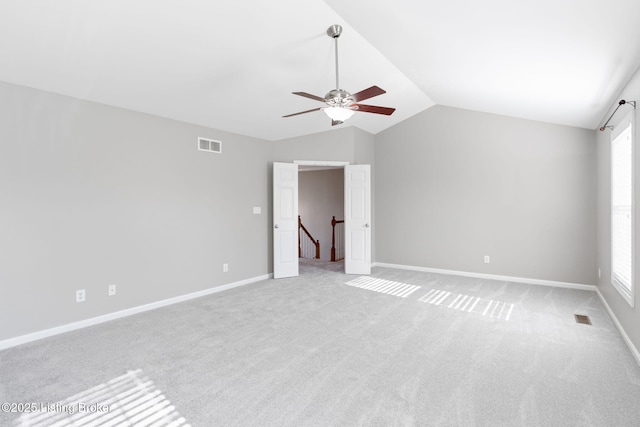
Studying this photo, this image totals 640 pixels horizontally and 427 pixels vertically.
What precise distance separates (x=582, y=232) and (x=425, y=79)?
11.1 ft

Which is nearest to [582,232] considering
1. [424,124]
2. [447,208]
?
[447,208]

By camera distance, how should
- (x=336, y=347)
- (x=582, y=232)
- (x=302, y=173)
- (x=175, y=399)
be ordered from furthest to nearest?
(x=302, y=173) → (x=582, y=232) → (x=336, y=347) → (x=175, y=399)

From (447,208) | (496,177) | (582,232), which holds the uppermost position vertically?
(496,177)

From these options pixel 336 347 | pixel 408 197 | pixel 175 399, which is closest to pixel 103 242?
pixel 175 399

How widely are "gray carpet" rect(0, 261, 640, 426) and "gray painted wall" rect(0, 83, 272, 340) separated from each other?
495mm

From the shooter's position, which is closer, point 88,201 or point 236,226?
point 88,201

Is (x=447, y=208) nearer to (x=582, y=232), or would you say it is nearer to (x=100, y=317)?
(x=582, y=232)

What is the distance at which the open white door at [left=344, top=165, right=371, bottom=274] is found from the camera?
6.01m

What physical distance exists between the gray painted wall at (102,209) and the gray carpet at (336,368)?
0.49 meters

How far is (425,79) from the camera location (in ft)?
14.8

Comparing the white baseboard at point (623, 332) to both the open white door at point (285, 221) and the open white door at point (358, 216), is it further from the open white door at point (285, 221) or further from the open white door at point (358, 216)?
the open white door at point (285, 221)

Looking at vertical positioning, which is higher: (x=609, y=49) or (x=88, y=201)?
(x=609, y=49)

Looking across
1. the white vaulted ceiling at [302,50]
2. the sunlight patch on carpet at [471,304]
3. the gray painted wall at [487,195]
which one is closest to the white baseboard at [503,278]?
the gray painted wall at [487,195]

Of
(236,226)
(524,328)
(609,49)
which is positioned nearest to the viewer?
(609,49)
